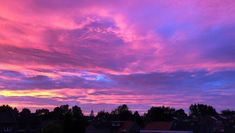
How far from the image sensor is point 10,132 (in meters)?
132

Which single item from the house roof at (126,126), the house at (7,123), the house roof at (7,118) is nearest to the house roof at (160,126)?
the house roof at (126,126)

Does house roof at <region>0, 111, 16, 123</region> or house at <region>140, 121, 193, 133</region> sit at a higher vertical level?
house roof at <region>0, 111, 16, 123</region>

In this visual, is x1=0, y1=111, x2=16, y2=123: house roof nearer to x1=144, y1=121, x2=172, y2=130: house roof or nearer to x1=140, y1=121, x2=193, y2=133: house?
x1=140, y1=121, x2=193, y2=133: house

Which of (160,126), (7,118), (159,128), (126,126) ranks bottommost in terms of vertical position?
(159,128)

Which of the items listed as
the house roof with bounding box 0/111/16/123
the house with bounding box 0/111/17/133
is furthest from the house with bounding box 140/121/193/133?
the house roof with bounding box 0/111/16/123

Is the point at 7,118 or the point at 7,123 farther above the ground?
the point at 7,118

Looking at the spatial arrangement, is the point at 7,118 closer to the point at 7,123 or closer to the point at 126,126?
the point at 7,123

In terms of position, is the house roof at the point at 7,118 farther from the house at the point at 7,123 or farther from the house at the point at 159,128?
the house at the point at 159,128

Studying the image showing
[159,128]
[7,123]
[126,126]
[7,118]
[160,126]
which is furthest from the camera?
[126,126]

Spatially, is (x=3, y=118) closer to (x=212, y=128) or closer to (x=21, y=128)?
(x=21, y=128)

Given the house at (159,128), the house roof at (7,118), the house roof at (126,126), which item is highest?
the house roof at (7,118)

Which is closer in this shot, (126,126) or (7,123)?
(7,123)

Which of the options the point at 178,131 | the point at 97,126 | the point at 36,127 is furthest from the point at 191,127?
the point at 36,127

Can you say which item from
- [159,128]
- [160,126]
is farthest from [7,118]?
[160,126]
